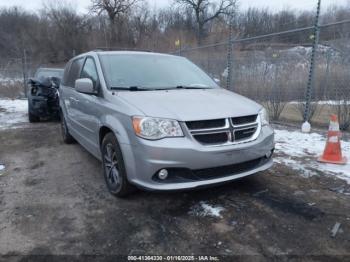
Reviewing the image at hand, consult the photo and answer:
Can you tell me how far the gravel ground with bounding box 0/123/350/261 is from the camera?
8.60 ft

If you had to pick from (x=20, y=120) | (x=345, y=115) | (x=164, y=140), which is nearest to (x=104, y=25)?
(x=20, y=120)

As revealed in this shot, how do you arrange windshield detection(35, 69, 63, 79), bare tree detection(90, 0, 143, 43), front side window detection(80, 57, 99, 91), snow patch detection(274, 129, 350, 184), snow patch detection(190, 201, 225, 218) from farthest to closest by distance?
bare tree detection(90, 0, 143, 43), windshield detection(35, 69, 63, 79), snow patch detection(274, 129, 350, 184), front side window detection(80, 57, 99, 91), snow patch detection(190, 201, 225, 218)

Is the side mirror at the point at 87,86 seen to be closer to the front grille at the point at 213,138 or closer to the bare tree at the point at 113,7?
the front grille at the point at 213,138

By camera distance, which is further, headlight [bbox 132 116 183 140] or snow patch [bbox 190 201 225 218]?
snow patch [bbox 190 201 225 218]

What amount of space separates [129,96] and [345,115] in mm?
5243

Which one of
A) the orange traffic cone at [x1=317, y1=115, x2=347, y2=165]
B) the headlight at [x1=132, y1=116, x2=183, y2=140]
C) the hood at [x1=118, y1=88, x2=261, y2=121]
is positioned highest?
the hood at [x1=118, y1=88, x2=261, y2=121]

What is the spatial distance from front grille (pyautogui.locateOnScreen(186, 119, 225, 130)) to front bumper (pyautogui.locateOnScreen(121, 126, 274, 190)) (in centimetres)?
14

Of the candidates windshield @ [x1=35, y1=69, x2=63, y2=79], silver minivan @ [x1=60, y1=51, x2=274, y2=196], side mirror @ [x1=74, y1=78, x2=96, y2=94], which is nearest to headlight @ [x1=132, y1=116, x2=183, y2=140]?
silver minivan @ [x1=60, y1=51, x2=274, y2=196]

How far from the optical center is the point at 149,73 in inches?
163

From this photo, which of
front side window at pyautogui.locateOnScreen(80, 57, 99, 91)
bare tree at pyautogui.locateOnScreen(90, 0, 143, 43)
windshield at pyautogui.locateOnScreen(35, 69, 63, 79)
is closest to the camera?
front side window at pyautogui.locateOnScreen(80, 57, 99, 91)

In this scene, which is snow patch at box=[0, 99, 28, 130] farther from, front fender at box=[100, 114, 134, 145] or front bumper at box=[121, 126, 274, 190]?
front bumper at box=[121, 126, 274, 190]


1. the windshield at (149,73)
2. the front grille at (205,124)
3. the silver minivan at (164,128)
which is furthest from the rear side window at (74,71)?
the front grille at (205,124)

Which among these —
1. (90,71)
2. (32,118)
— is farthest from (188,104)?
(32,118)

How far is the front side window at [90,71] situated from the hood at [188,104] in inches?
23.5
